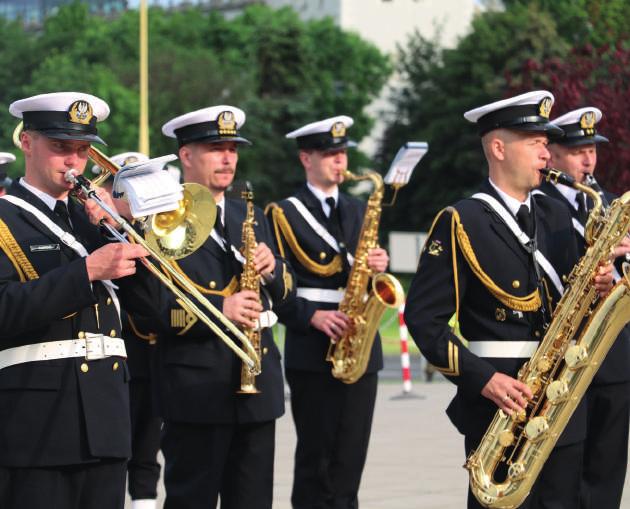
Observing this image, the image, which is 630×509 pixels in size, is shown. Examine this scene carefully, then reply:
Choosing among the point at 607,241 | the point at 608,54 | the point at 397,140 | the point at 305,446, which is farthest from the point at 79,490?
the point at 397,140

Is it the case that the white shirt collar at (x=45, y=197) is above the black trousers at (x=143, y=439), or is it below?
above

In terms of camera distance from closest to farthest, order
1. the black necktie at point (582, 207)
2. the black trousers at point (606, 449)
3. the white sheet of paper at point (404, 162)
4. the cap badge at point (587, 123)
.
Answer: the black trousers at point (606, 449), the black necktie at point (582, 207), the cap badge at point (587, 123), the white sheet of paper at point (404, 162)

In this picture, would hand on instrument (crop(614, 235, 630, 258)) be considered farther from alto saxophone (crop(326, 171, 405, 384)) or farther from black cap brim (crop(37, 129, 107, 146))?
black cap brim (crop(37, 129, 107, 146))

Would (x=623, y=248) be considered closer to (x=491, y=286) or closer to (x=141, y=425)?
(x=491, y=286)

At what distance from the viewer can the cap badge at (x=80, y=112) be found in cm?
655

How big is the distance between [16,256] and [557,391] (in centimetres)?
234

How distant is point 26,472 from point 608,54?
24.8 metres

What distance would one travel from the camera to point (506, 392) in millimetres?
6855

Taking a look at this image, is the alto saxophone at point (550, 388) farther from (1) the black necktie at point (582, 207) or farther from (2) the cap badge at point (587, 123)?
(2) the cap badge at point (587, 123)

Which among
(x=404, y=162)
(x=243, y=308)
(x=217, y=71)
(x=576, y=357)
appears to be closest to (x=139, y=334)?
(x=404, y=162)

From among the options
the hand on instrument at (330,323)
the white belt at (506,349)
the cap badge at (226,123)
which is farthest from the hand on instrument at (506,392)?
the hand on instrument at (330,323)

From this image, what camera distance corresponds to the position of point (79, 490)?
6.43 m

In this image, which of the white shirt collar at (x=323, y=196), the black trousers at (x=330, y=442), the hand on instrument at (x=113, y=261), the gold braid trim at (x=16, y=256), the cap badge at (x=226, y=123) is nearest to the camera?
the hand on instrument at (x=113, y=261)

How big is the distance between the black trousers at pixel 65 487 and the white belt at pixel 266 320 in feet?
5.60
